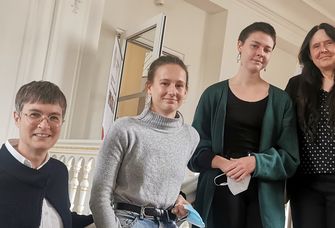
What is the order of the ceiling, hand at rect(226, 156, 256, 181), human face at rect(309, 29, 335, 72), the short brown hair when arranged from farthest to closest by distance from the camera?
1. the ceiling
2. human face at rect(309, 29, 335, 72)
3. hand at rect(226, 156, 256, 181)
4. the short brown hair

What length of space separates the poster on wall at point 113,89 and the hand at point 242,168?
2.81m

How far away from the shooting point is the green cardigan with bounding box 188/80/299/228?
65.1 inches

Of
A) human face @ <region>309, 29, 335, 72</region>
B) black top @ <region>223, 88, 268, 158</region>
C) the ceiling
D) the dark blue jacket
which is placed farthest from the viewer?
the ceiling

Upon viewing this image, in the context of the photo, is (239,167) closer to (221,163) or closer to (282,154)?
(221,163)

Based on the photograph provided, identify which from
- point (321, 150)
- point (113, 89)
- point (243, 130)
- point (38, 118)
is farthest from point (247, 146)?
point (113, 89)

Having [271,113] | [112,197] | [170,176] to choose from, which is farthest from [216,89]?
[112,197]

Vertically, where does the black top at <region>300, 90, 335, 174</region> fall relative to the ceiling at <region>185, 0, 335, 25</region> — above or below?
below

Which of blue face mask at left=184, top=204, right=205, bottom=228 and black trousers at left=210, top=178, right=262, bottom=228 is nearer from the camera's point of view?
blue face mask at left=184, top=204, right=205, bottom=228

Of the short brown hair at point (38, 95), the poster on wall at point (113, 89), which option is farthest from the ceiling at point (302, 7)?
the short brown hair at point (38, 95)

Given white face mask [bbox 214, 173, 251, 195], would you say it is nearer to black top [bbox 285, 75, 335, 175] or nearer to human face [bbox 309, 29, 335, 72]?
black top [bbox 285, 75, 335, 175]

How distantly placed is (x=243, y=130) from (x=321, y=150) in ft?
0.96

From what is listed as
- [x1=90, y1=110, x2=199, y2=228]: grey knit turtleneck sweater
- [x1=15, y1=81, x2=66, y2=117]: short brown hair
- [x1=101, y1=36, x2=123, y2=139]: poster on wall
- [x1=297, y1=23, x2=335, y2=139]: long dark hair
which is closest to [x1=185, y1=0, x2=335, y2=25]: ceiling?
[x1=101, y1=36, x2=123, y2=139]: poster on wall

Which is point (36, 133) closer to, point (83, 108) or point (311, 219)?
point (311, 219)

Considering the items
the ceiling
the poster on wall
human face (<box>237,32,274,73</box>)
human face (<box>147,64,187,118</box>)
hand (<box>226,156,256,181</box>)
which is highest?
the ceiling
